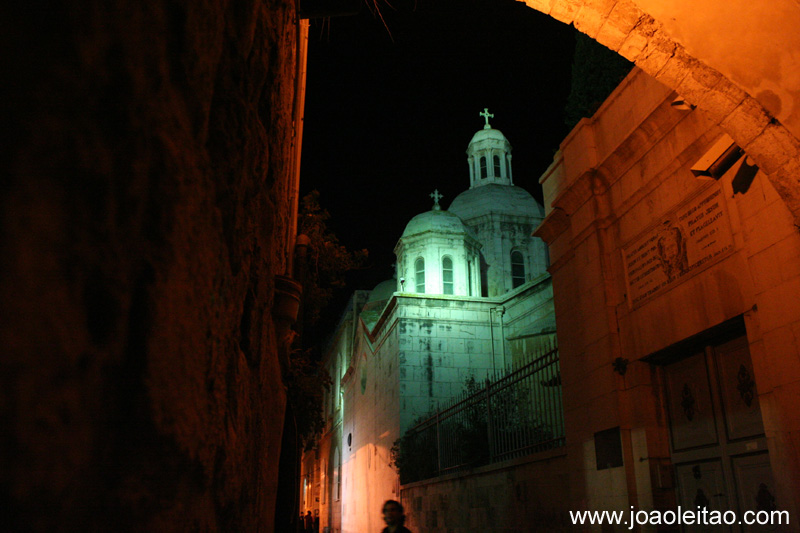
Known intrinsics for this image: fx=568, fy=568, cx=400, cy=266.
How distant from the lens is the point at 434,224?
23.6 m

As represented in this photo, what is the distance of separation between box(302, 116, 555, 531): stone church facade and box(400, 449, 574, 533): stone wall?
4172 millimetres

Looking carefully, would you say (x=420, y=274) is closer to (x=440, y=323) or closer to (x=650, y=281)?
(x=440, y=323)

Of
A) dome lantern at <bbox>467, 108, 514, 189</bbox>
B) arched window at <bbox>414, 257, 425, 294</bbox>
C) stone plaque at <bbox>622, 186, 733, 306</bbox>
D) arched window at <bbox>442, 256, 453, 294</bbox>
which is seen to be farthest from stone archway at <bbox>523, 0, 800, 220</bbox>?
dome lantern at <bbox>467, 108, 514, 189</bbox>

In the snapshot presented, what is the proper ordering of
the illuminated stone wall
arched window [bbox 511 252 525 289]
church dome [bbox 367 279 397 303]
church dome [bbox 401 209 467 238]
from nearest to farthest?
the illuminated stone wall, church dome [bbox 401 209 467 238], arched window [bbox 511 252 525 289], church dome [bbox 367 279 397 303]

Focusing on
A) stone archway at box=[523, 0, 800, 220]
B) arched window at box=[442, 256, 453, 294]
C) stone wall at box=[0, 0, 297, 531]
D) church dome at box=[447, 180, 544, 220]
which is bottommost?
stone wall at box=[0, 0, 297, 531]

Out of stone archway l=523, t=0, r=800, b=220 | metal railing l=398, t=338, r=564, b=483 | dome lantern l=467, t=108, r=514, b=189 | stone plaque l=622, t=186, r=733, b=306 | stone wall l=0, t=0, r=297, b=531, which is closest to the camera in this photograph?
stone wall l=0, t=0, r=297, b=531

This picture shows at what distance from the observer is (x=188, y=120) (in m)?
1.33

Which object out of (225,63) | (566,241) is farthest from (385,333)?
(225,63)

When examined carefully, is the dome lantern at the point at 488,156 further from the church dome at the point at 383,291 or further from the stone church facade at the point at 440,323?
the church dome at the point at 383,291

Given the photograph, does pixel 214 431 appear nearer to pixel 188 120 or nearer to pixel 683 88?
pixel 188 120

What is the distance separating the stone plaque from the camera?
5832 millimetres

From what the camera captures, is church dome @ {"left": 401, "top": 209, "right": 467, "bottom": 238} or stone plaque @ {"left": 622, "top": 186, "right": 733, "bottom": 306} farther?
church dome @ {"left": 401, "top": 209, "right": 467, "bottom": 238}

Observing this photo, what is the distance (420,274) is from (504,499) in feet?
48.5

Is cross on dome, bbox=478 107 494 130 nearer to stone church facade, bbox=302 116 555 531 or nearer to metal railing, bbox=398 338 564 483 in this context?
stone church facade, bbox=302 116 555 531
